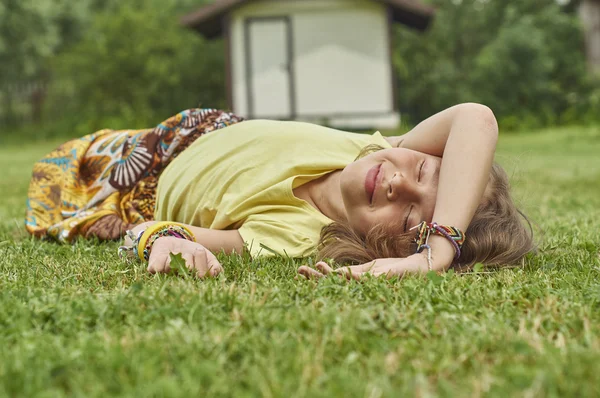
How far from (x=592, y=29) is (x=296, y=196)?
73.5ft

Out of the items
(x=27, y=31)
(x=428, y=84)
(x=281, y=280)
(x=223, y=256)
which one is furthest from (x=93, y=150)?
(x=428, y=84)

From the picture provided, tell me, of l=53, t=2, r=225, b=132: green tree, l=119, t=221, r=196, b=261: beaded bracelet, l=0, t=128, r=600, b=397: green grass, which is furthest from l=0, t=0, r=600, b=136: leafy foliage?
l=0, t=128, r=600, b=397: green grass

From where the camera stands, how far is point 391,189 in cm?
262

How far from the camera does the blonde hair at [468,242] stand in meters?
2.64

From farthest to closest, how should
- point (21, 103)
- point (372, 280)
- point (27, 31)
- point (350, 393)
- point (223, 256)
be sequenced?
point (21, 103) < point (27, 31) < point (223, 256) < point (372, 280) < point (350, 393)

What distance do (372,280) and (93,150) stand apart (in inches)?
93.7

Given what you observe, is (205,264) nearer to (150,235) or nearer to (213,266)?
(213,266)

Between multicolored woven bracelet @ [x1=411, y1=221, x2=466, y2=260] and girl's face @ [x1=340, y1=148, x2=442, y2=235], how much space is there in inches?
6.2

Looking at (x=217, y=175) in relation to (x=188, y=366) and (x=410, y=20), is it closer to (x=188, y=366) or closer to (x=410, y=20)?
(x=188, y=366)

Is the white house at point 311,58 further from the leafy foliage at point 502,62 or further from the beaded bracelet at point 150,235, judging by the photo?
the beaded bracelet at point 150,235

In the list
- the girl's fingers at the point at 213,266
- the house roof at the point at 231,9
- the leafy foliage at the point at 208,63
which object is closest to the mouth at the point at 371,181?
the girl's fingers at the point at 213,266

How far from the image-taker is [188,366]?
141 cm

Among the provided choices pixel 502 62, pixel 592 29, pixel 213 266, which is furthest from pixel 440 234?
pixel 592 29

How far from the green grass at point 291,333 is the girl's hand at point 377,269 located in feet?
0.23
